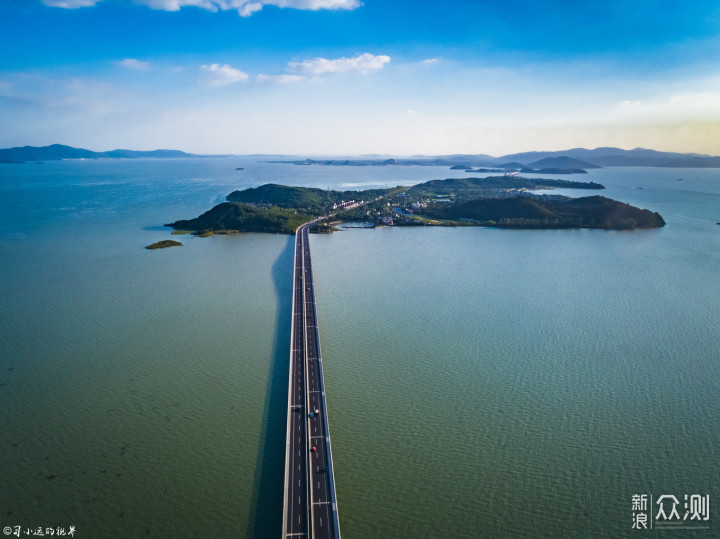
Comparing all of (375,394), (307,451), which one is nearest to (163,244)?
(375,394)

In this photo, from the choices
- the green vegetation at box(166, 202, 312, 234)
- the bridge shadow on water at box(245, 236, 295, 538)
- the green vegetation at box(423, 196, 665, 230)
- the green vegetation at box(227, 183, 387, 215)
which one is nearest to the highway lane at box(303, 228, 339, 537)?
the bridge shadow on water at box(245, 236, 295, 538)

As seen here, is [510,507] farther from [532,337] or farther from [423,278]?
[423,278]

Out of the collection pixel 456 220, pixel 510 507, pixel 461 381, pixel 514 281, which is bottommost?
pixel 510 507

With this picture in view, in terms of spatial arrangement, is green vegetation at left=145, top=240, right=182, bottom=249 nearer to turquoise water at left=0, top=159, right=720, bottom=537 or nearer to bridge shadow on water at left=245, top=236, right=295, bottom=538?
turquoise water at left=0, top=159, right=720, bottom=537

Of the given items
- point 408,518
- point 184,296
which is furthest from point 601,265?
point 184,296

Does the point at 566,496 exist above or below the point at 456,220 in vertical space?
below

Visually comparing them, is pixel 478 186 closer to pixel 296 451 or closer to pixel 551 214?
pixel 551 214

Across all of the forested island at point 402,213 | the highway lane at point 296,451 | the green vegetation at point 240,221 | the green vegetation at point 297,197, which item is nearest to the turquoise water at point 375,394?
the highway lane at point 296,451
